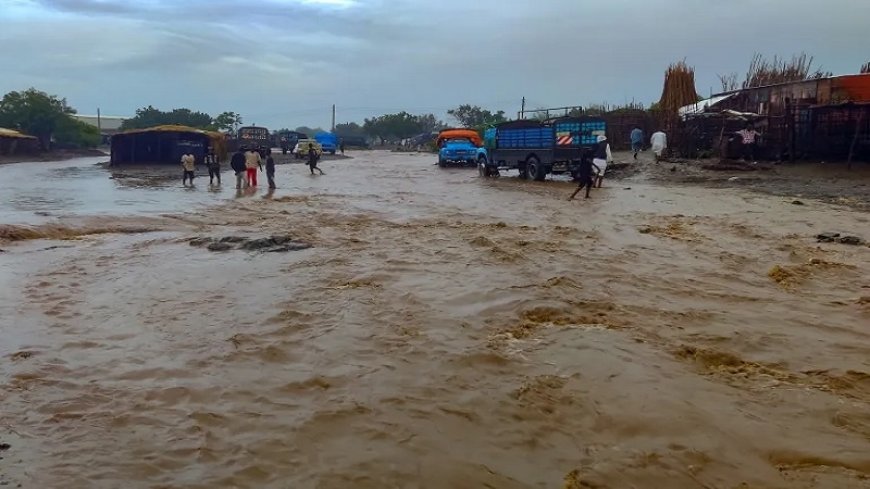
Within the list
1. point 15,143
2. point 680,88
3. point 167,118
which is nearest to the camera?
point 680,88

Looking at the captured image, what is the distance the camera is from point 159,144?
37.8 meters

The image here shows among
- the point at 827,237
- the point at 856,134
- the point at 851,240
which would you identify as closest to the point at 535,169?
the point at 856,134

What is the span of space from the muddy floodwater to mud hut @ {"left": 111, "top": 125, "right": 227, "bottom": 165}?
26.7 metres

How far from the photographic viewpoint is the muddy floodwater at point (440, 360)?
3.78 m

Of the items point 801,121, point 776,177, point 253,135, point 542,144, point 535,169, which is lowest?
point 776,177

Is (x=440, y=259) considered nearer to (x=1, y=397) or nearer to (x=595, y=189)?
(x=1, y=397)

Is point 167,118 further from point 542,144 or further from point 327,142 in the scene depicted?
point 542,144

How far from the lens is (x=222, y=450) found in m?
3.94

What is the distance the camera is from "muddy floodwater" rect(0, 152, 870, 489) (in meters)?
3.78

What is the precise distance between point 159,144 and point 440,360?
36.5 meters

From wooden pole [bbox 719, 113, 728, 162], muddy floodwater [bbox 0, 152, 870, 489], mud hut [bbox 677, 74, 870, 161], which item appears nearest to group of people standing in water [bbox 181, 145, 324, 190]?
muddy floodwater [bbox 0, 152, 870, 489]

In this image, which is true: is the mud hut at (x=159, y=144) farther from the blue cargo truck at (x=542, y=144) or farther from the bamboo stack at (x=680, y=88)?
the bamboo stack at (x=680, y=88)

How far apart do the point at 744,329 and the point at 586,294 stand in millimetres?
1803

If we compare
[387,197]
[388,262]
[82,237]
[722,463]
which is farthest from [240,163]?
[722,463]
